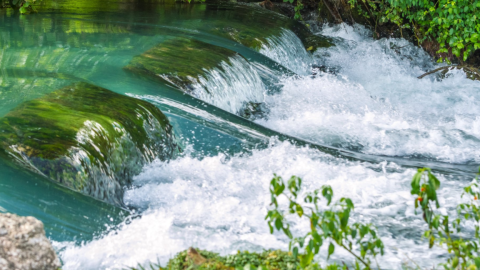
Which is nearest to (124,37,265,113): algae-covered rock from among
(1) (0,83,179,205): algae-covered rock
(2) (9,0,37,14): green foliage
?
(1) (0,83,179,205): algae-covered rock

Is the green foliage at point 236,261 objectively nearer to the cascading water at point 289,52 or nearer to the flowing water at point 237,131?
the flowing water at point 237,131

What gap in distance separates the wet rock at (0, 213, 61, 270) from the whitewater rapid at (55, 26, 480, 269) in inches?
20.5

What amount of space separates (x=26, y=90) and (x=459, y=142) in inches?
182

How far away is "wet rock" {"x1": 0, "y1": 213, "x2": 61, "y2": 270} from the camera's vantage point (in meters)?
2.09

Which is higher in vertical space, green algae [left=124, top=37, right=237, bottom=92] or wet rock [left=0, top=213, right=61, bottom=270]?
green algae [left=124, top=37, right=237, bottom=92]

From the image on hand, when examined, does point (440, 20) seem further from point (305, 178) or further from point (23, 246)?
point (23, 246)

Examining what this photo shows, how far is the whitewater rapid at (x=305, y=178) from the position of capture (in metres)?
2.94

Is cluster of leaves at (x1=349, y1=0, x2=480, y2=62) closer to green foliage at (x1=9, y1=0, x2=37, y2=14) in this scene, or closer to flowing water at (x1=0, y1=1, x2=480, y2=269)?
flowing water at (x1=0, y1=1, x2=480, y2=269)

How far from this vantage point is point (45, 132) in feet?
11.6

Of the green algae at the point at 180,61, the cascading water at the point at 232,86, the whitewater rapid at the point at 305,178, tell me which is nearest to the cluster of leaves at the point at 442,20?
the whitewater rapid at the point at 305,178

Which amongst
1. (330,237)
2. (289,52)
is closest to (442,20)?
(289,52)

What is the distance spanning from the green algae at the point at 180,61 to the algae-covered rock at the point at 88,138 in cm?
102

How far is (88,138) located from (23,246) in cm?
149

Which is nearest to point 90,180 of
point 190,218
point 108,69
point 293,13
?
point 190,218
